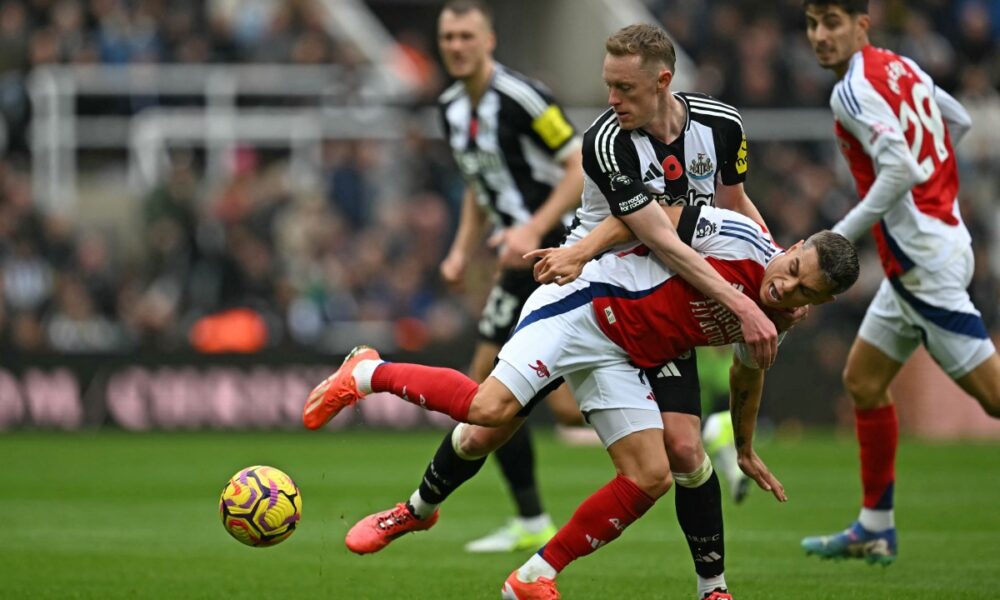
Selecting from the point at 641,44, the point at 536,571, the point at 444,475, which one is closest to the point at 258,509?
the point at 444,475

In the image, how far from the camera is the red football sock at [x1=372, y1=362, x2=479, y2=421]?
621 cm

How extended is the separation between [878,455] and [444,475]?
2.42m

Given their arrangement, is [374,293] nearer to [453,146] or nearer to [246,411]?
[246,411]

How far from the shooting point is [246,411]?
17062 millimetres

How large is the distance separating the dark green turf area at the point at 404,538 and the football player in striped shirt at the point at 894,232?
23.6 inches

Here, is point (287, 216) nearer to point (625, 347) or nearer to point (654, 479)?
point (625, 347)

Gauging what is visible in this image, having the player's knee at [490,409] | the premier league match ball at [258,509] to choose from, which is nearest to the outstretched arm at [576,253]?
the player's knee at [490,409]

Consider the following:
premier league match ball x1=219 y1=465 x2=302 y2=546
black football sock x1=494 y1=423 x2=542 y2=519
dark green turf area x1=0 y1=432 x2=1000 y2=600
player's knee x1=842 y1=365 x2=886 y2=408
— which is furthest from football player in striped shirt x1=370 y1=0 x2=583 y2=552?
premier league match ball x1=219 y1=465 x2=302 y2=546

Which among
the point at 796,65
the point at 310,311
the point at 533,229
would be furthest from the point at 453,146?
the point at 796,65

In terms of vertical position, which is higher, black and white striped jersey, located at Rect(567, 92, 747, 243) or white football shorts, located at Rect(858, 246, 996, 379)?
black and white striped jersey, located at Rect(567, 92, 747, 243)

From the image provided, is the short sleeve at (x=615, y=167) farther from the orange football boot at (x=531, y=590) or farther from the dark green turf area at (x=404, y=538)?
the dark green turf area at (x=404, y=538)

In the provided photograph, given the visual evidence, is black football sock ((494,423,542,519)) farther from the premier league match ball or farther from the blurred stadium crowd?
the blurred stadium crowd

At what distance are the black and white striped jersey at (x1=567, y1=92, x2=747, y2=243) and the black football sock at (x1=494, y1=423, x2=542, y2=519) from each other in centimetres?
229

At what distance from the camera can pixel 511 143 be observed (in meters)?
8.63
